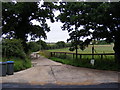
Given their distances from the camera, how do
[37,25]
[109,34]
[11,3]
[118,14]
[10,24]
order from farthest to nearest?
[37,25], [10,24], [11,3], [109,34], [118,14]

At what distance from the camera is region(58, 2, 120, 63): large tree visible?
11.0 metres

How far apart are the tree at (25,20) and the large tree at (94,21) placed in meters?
10.1

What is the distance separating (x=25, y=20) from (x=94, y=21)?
16417 millimetres

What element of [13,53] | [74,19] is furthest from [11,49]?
[74,19]

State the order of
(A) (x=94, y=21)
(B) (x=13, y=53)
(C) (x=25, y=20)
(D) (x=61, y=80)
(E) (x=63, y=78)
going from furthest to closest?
(C) (x=25, y=20) < (B) (x=13, y=53) < (A) (x=94, y=21) < (E) (x=63, y=78) < (D) (x=61, y=80)

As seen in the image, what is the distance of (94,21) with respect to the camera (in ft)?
38.8

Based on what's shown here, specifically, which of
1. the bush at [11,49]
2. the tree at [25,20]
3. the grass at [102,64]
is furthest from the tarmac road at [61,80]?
the tree at [25,20]

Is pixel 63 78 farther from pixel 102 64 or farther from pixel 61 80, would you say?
pixel 102 64

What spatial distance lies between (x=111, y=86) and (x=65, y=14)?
330 inches

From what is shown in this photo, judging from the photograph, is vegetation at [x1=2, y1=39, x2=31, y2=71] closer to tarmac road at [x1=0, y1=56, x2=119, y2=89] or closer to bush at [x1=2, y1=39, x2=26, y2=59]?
bush at [x1=2, y1=39, x2=26, y2=59]

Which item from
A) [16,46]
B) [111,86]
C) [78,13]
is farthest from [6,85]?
[78,13]

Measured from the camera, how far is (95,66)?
13.4 m

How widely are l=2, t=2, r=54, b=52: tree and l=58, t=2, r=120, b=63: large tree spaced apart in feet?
33.1

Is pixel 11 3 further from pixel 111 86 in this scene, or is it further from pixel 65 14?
pixel 111 86
